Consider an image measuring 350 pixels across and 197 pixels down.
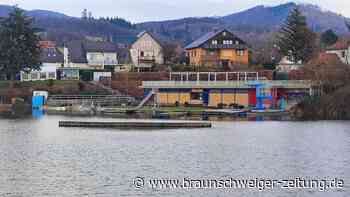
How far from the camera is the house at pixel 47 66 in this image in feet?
345

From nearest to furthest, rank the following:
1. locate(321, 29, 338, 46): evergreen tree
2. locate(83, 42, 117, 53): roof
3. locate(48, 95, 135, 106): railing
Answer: locate(48, 95, 135, 106): railing, locate(321, 29, 338, 46): evergreen tree, locate(83, 42, 117, 53): roof

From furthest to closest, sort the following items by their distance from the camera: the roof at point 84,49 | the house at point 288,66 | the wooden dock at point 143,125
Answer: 1. the roof at point 84,49
2. the house at point 288,66
3. the wooden dock at point 143,125

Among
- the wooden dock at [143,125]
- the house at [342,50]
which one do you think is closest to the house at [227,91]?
the house at [342,50]

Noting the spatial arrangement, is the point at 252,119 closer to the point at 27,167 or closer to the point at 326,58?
the point at 326,58

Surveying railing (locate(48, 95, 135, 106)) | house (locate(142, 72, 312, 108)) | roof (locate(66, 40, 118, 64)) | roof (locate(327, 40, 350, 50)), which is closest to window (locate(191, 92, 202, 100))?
house (locate(142, 72, 312, 108))

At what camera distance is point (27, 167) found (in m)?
36.6

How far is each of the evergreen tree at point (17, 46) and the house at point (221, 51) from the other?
25013 mm

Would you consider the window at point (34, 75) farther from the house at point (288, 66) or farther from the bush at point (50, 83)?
the house at point (288, 66)

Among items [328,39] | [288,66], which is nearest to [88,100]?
[288,66]

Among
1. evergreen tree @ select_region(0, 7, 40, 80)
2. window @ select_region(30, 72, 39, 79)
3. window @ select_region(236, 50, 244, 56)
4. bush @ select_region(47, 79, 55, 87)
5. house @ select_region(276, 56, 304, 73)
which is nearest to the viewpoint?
evergreen tree @ select_region(0, 7, 40, 80)

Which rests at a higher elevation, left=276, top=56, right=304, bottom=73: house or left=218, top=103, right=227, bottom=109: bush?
left=276, top=56, right=304, bottom=73: house

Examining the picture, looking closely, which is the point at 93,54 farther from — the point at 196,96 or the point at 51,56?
the point at 196,96

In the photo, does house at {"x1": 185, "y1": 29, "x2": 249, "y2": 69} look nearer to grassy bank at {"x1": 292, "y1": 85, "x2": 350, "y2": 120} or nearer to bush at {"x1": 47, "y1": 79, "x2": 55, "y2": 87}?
bush at {"x1": 47, "y1": 79, "x2": 55, "y2": 87}

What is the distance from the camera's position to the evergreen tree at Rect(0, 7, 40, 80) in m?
99.2
